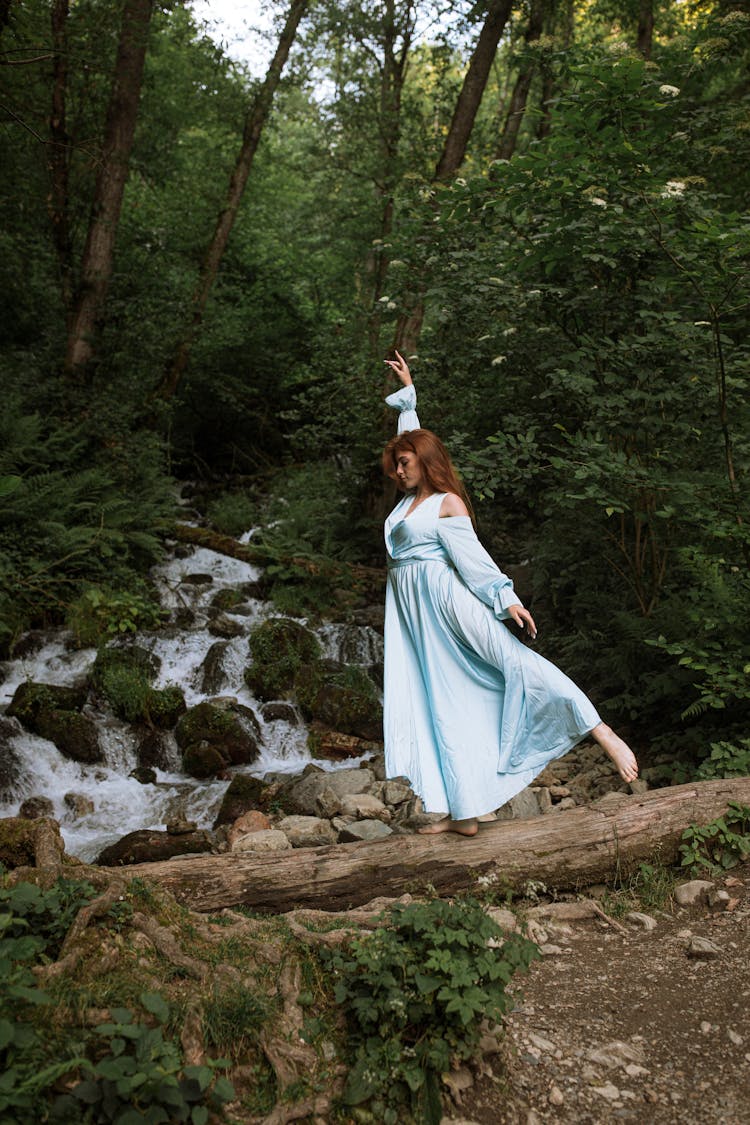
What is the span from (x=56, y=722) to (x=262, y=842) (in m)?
3.05

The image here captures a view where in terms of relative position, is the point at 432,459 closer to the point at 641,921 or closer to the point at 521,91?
the point at 641,921

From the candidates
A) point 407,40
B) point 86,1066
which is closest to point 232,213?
point 407,40

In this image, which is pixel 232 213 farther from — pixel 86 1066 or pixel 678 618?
pixel 86 1066

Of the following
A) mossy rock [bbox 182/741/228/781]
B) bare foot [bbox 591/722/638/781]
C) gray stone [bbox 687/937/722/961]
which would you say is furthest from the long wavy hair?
mossy rock [bbox 182/741/228/781]

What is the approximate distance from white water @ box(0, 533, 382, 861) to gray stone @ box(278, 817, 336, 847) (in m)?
1.03

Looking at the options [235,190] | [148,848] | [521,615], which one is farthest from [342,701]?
[235,190]

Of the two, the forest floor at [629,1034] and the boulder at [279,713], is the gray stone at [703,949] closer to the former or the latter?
the forest floor at [629,1034]

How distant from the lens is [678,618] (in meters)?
6.16

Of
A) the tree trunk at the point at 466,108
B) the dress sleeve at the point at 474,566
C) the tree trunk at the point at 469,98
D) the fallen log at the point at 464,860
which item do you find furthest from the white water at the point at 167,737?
the tree trunk at the point at 469,98

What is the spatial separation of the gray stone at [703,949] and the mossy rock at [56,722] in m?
5.78

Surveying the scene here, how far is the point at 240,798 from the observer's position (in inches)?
275

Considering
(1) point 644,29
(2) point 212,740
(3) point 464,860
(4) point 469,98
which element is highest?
(1) point 644,29

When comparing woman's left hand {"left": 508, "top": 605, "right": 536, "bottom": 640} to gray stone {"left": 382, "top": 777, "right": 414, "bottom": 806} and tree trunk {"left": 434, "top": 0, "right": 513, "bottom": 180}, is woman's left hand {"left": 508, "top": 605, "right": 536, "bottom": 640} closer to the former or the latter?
gray stone {"left": 382, "top": 777, "right": 414, "bottom": 806}

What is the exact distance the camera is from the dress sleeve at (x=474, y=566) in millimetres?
4180
